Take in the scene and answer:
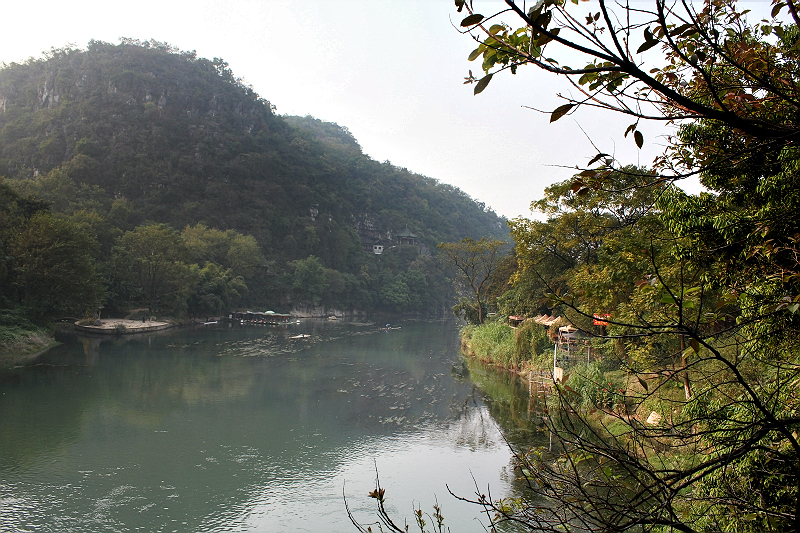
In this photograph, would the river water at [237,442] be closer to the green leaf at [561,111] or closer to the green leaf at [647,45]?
the green leaf at [561,111]

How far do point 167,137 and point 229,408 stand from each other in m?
57.7

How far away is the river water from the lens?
30.9ft

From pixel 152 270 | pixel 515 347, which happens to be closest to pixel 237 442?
pixel 515 347

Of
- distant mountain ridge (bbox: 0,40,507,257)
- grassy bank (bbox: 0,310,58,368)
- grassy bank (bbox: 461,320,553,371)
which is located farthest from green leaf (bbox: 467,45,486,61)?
distant mountain ridge (bbox: 0,40,507,257)

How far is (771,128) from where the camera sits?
1.47 meters

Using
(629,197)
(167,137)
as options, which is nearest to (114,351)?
(629,197)

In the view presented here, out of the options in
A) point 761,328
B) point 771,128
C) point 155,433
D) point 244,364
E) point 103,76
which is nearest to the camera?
point 771,128

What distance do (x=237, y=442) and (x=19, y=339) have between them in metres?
15.5

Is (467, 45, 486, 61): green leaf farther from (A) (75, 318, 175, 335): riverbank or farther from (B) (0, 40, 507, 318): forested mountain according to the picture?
(B) (0, 40, 507, 318): forested mountain

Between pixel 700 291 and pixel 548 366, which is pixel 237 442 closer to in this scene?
pixel 548 366

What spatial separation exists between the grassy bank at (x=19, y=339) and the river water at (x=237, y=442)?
87 cm

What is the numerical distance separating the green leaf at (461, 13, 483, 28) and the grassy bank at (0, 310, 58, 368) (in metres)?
24.3

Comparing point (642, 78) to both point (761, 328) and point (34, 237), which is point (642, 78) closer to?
point (761, 328)

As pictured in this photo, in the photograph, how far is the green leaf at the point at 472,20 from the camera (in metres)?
1.33
